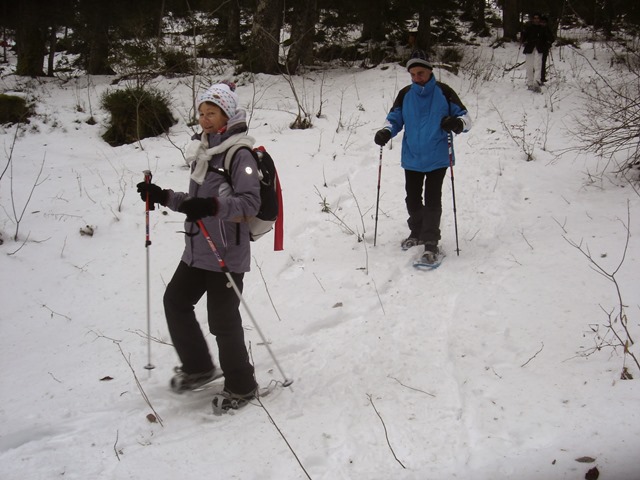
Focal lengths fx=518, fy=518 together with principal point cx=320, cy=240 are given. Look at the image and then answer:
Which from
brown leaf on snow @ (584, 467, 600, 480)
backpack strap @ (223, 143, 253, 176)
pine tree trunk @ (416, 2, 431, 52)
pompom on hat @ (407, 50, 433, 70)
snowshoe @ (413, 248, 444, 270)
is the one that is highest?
pine tree trunk @ (416, 2, 431, 52)

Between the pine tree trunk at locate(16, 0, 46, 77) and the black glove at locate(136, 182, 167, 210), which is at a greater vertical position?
the pine tree trunk at locate(16, 0, 46, 77)

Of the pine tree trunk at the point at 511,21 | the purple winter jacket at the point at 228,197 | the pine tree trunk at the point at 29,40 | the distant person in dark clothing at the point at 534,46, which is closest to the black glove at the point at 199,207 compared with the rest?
the purple winter jacket at the point at 228,197

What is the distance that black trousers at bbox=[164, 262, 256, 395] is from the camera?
10.9 ft

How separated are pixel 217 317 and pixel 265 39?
10.5m

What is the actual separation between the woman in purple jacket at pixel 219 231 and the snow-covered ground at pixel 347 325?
0.39m

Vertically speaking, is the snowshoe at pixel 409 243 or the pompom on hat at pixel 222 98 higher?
the pompom on hat at pixel 222 98

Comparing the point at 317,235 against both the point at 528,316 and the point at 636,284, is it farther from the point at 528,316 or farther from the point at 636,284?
the point at 636,284

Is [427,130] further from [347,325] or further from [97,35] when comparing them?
[97,35]

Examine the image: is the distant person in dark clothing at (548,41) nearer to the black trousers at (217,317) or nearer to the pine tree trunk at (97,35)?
the pine tree trunk at (97,35)

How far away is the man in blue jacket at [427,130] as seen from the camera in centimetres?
507

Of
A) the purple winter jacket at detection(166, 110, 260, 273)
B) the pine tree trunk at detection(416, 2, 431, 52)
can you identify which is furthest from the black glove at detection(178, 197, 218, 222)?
the pine tree trunk at detection(416, 2, 431, 52)

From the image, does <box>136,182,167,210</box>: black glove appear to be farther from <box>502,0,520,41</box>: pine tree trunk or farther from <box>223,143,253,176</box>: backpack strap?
<box>502,0,520,41</box>: pine tree trunk

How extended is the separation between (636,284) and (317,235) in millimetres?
3337

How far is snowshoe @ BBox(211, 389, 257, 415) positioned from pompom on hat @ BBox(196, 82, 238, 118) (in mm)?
1803
